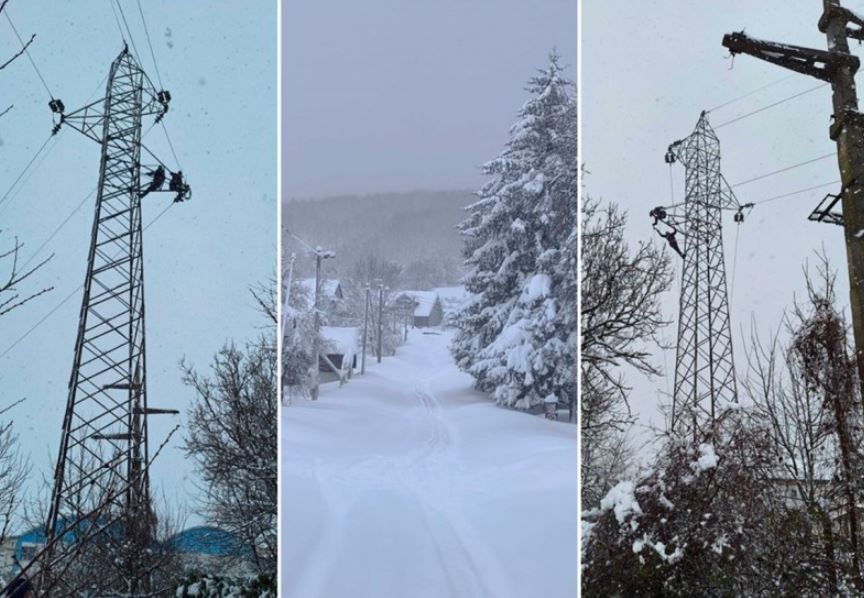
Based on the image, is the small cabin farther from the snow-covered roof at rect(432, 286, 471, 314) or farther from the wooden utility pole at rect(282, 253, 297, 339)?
the snow-covered roof at rect(432, 286, 471, 314)

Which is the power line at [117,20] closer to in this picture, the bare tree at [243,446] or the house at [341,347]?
the bare tree at [243,446]

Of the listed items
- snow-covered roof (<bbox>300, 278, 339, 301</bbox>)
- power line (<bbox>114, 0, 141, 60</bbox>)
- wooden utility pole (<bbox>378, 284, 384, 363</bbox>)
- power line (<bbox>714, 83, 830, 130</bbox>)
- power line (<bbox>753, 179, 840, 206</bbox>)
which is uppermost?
power line (<bbox>114, 0, 141, 60</bbox>)

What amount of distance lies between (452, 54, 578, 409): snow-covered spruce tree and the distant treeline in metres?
0.09

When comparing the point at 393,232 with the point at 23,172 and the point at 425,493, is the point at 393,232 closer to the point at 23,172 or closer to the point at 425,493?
the point at 425,493

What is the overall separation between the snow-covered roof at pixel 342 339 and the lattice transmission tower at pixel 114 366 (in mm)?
1037

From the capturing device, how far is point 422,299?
10.8 ft

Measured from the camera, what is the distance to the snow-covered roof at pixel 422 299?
3275 millimetres

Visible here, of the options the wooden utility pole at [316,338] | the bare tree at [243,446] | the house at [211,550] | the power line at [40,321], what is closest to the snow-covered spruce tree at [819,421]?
the wooden utility pole at [316,338]

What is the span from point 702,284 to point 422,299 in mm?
1772

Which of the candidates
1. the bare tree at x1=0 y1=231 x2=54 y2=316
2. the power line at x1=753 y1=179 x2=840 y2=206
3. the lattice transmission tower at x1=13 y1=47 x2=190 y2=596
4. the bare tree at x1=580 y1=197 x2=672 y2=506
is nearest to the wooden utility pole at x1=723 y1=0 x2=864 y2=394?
the power line at x1=753 y1=179 x2=840 y2=206

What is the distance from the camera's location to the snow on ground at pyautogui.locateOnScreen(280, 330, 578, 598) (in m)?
2.99

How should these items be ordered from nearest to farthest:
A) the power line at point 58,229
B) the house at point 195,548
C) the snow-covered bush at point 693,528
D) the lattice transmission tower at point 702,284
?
the snow-covered bush at point 693,528
the house at point 195,548
the power line at point 58,229
the lattice transmission tower at point 702,284

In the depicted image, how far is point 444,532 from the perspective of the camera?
308 cm

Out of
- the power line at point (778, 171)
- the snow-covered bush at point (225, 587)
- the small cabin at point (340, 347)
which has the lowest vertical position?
the snow-covered bush at point (225, 587)
